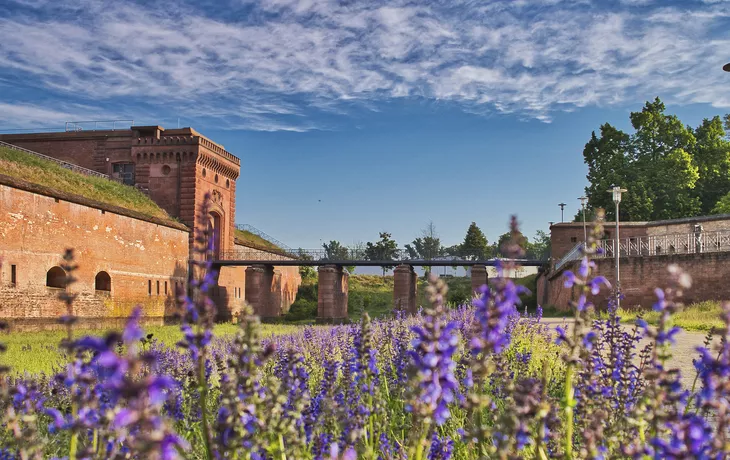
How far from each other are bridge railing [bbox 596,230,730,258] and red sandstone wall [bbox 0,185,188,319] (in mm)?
23115

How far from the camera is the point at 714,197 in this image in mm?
43750

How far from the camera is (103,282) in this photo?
33.3 m

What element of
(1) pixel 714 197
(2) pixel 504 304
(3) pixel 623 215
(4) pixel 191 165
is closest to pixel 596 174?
(3) pixel 623 215

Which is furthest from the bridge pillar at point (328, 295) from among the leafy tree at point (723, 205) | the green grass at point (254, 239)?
the leafy tree at point (723, 205)

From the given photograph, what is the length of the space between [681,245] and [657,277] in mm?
3599

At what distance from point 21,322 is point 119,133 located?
22324 millimetres

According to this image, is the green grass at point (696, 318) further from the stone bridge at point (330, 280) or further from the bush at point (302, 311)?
the bush at point (302, 311)

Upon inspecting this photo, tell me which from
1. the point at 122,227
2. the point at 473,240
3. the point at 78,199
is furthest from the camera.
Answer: the point at 473,240

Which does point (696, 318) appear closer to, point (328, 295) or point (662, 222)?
point (662, 222)

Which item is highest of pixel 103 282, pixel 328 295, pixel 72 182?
pixel 72 182

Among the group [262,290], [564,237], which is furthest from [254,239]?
[564,237]

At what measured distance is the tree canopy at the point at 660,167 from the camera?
40.2 meters

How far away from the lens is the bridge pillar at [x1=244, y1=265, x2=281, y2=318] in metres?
42.5

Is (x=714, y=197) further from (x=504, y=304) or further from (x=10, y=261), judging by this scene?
(x=504, y=304)
